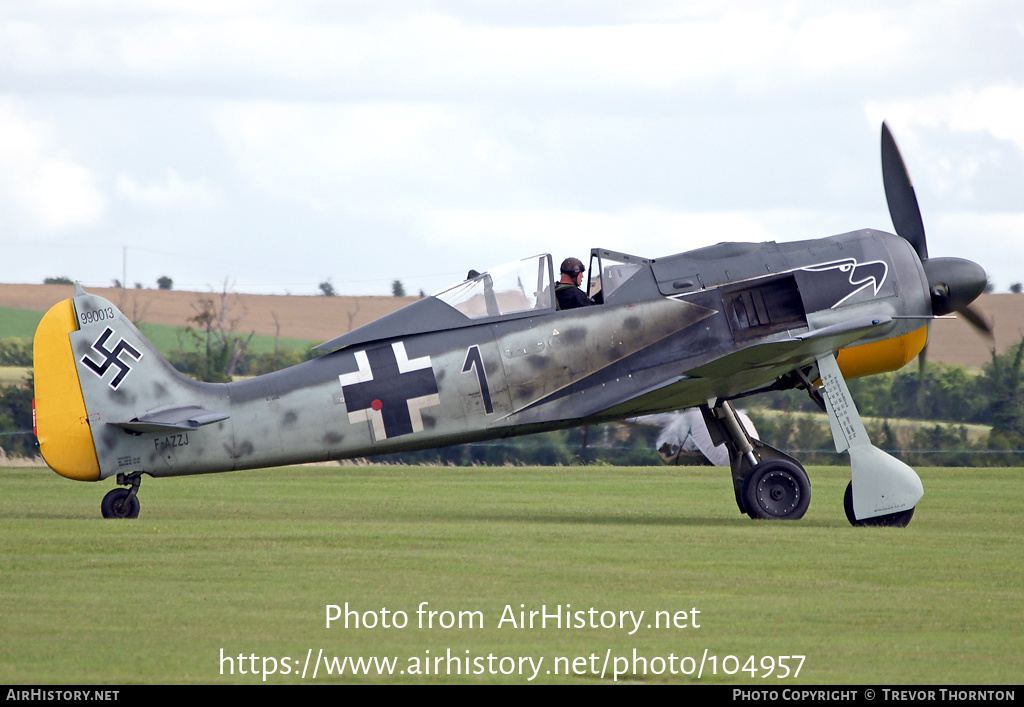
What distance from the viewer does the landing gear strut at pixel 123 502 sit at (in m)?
12.9

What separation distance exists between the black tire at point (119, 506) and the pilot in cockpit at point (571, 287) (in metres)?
4.82

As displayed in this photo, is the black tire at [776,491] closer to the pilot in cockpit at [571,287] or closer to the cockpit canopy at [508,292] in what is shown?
the pilot in cockpit at [571,287]

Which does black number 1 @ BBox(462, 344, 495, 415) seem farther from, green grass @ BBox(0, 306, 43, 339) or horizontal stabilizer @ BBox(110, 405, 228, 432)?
green grass @ BBox(0, 306, 43, 339)

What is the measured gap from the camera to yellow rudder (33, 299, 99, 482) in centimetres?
1274

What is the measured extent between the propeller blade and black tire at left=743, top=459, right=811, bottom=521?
2905mm

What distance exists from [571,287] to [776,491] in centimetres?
297

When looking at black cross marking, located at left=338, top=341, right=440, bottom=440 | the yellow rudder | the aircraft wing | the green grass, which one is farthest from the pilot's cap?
the green grass

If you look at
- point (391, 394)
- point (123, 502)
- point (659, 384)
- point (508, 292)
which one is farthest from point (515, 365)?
point (123, 502)

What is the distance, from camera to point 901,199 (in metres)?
13.9

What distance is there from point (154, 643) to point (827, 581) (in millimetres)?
4710

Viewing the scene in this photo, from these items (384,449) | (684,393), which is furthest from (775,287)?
(384,449)

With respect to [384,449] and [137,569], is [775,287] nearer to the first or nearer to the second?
[384,449]

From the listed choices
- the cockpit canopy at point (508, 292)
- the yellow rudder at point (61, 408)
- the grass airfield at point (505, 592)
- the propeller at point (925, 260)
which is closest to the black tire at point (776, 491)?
the grass airfield at point (505, 592)

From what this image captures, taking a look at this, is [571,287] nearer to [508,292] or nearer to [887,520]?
[508,292]
